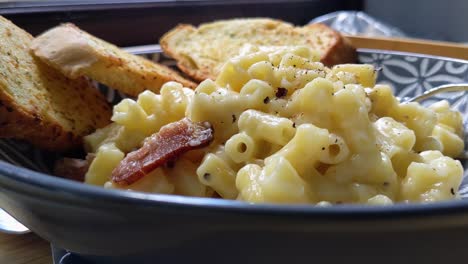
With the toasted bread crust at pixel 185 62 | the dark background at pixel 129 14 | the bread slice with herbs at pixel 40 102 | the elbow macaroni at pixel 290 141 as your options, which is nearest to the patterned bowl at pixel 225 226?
the elbow macaroni at pixel 290 141

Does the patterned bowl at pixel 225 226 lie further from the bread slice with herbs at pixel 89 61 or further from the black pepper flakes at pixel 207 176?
the bread slice with herbs at pixel 89 61

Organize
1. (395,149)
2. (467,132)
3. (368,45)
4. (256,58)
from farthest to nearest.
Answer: (368,45)
(467,132)
(256,58)
(395,149)

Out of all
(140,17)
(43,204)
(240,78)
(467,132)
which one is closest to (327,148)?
(240,78)

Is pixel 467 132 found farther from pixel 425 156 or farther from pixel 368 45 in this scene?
pixel 368 45

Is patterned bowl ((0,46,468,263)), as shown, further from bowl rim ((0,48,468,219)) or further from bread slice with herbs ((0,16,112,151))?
bread slice with herbs ((0,16,112,151))

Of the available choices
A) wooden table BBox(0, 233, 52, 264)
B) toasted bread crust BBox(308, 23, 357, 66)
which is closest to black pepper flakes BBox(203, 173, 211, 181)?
wooden table BBox(0, 233, 52, 264)

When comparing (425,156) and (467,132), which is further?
(467,132)
